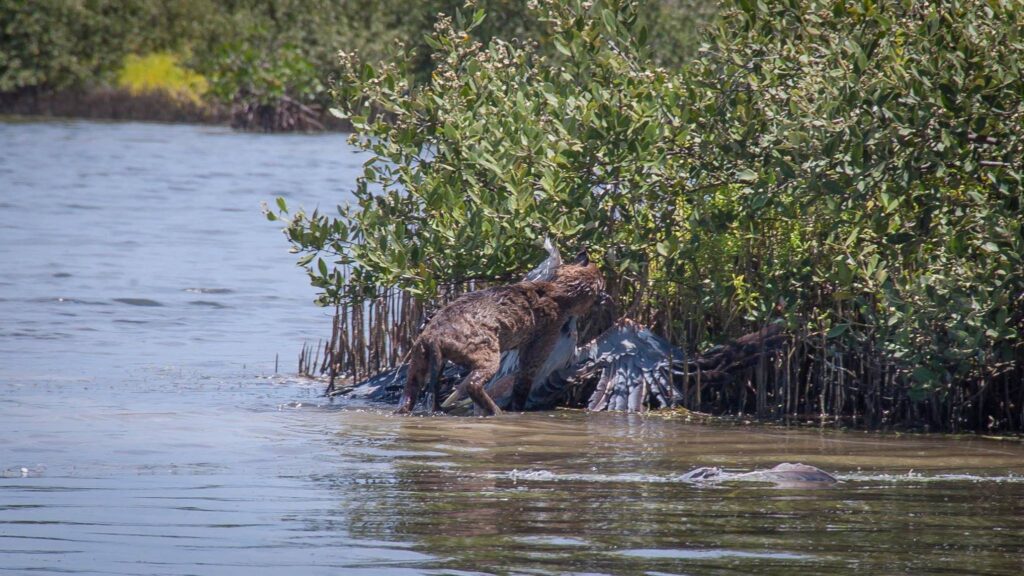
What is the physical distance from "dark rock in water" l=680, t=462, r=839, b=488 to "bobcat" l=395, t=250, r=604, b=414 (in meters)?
2.06

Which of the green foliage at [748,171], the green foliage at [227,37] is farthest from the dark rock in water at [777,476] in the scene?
the green foliage at [227,37]

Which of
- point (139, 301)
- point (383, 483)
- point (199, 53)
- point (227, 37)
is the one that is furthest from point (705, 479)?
point (227, 37)

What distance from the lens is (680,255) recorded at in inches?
354

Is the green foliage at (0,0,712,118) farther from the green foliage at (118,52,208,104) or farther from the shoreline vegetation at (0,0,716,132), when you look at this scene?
the green foliage at (118,52,208,104)

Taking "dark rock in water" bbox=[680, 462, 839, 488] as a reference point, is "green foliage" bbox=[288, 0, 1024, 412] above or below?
above

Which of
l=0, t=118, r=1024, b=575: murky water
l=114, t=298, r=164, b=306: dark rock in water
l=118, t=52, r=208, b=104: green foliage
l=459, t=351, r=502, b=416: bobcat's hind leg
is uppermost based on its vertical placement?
l=118, t=52, r=208, b=104: green foliage

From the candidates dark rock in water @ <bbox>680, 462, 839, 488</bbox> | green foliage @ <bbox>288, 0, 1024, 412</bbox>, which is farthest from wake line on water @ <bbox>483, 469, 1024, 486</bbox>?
green foliage @ <bbox>288, 0, 1024, 412</bbox>

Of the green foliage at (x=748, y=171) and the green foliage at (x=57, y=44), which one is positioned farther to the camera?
the green foliage at (x=57, y=44)

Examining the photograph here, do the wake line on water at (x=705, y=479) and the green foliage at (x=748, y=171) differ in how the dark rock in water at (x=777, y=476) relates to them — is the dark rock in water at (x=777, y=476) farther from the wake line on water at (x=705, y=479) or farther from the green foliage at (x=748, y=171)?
the green foliage at (x=748, y=171)

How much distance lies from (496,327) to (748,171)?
169 cm

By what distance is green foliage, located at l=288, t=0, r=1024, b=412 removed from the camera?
7766 millimetres

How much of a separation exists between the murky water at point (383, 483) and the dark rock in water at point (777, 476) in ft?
0.36

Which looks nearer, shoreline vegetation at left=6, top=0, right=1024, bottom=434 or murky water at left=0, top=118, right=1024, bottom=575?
murky water at left=0, top=118, right=1024, bottom=575

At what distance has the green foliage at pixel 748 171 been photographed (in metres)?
7.77
